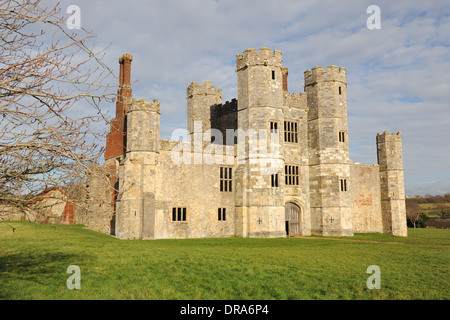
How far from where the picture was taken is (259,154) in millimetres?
24766

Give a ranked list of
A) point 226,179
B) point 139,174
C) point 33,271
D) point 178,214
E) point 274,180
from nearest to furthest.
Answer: point 33,271 < point 139,174 < point 178,214 < point 274,180 < point 226,179

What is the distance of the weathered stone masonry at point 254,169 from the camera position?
22.7 metres

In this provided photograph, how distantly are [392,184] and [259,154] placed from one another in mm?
14136

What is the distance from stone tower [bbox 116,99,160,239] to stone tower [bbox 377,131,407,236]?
67.2ft

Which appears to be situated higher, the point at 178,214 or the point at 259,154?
the point at 259,154

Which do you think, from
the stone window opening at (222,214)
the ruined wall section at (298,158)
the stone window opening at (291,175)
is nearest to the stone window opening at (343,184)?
the ruined wall section at (298,158)

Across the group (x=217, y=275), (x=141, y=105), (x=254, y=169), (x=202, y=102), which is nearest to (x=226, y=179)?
(x=254, y=169)

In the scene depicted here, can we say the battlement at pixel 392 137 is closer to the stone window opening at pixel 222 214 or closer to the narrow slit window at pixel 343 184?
the narrow slit window at pixel 343 184

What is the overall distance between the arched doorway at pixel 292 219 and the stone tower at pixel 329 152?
4.14 ft

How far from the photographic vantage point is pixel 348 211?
89.8 ft

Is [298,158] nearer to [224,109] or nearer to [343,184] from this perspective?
[343,184]
